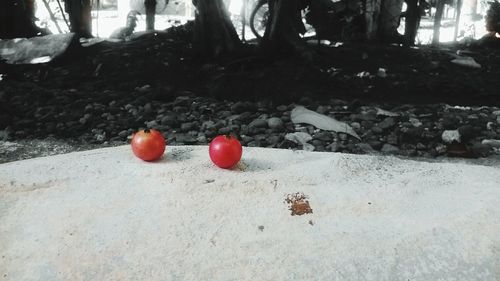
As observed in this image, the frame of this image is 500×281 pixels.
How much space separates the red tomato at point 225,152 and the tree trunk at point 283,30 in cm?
437

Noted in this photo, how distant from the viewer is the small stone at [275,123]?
15.1ft

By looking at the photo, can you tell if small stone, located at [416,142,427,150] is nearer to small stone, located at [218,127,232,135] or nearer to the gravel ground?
the gravel ground

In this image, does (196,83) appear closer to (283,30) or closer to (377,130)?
(283,30)

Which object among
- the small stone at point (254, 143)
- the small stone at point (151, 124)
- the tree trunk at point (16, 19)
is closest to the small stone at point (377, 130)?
the small stone at point (254, 143)

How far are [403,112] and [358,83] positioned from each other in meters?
1.21

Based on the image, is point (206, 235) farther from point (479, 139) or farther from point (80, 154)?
point (479, 139)

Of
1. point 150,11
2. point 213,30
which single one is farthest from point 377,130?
point 150,11

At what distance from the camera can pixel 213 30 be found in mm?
6938

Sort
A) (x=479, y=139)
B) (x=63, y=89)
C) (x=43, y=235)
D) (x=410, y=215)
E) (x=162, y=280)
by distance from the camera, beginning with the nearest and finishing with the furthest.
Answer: (x=162, y=280) → (x=43, y=235) → (x=410, y=215) → (x=479, y=139) → (x=63, y=89)

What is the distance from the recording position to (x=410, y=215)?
2100 millimetres

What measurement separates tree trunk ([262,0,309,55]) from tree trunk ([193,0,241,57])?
1.80 ft

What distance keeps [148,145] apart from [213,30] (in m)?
4.65

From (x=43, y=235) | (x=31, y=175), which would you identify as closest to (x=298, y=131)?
(x=31, y=175)

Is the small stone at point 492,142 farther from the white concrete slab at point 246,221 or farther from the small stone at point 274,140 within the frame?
the small stone at point 274,140
